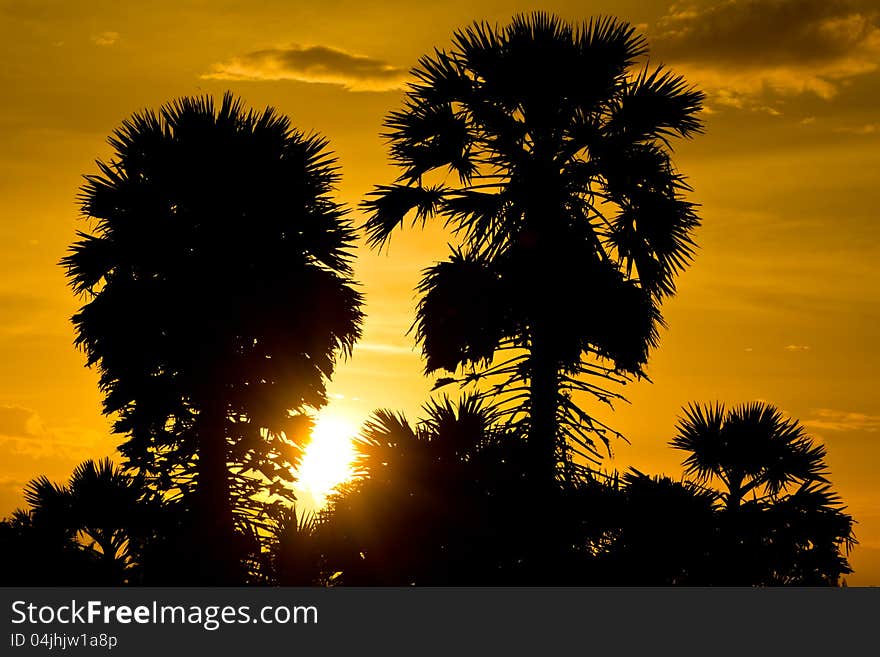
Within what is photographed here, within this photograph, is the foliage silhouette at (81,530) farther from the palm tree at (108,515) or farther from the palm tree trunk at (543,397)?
the palm tree trunk at (543,397)

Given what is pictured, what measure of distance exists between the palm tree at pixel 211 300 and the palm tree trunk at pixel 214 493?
1.6 inches

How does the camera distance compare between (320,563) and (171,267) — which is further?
(171,267)

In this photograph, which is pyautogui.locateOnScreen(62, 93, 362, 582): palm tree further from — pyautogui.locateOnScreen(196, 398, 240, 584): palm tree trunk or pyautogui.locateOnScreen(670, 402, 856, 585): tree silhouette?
pyautogui.locateOnScreen(670, 402, 856, 585): tree silhouette

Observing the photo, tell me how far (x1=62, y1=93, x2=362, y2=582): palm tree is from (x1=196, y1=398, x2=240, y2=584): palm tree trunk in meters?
0.04

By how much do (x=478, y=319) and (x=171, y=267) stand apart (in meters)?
9.79

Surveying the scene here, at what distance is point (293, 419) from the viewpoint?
27078 mm

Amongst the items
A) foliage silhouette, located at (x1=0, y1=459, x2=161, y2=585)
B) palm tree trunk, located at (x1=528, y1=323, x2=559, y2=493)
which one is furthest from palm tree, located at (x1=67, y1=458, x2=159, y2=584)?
palm tree trunk, located at (x1=528, y1=323, x2=559, y2=493)

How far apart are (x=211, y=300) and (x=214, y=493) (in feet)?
13.3

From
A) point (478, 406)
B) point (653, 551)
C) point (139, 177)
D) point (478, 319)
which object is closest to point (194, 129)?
point (139, 177)

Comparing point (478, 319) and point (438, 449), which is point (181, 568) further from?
point (438, 449)

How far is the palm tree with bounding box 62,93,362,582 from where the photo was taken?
2638 cm

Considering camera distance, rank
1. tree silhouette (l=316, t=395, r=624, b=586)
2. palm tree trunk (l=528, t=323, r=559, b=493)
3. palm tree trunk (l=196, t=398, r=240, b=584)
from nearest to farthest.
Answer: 1. tree silhouette (l=316, t=395, r=624, b=586)
2. palm tree trunk (l=528, t=323, r=559, b=493)
3. palm tree trunk (l=196, t=398, r=240, b=584)

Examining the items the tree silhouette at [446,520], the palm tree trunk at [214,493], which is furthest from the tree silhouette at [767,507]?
the palm tree trunk at [214,493]

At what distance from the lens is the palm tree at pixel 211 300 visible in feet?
86.5
